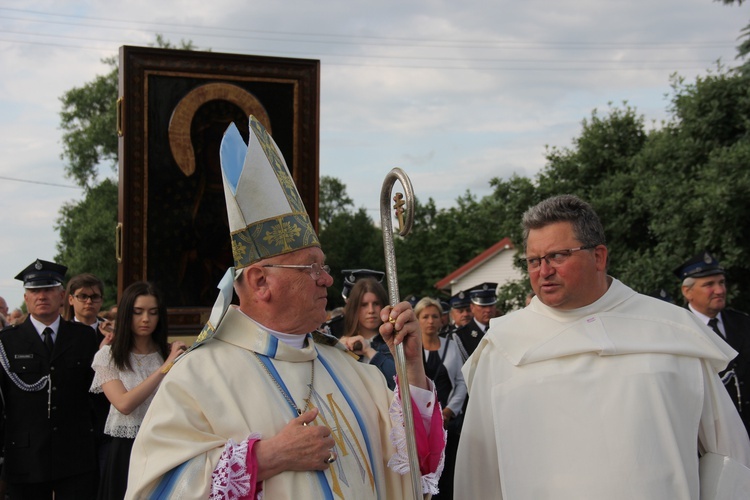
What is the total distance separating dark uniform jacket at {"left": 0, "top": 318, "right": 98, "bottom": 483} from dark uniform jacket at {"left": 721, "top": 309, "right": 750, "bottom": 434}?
4.84m

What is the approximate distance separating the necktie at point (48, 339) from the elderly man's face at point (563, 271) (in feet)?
12.7

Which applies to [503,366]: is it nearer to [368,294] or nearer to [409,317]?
[409,317]

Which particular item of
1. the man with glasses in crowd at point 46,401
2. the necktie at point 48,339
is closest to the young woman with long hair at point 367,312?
the man with glasses in crowd at point 46,401

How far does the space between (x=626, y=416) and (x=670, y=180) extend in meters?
18.5

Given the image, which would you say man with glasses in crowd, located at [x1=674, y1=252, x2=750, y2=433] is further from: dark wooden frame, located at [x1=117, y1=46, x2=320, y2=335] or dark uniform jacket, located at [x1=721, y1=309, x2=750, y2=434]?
dark wooden frame, located at [x1=117, y1=46, x2=320, y2=335]

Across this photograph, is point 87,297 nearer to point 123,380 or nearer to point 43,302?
point 43,302

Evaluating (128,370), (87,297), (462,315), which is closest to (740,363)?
(462,315)

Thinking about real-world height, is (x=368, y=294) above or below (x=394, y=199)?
below

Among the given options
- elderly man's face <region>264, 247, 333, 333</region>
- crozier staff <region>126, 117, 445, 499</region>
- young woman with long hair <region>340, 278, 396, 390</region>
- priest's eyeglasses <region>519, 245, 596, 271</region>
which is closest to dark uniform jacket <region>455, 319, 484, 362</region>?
young woman with long hair <region>340, 278, 396, 390</region>

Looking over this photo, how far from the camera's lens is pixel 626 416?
3.41m

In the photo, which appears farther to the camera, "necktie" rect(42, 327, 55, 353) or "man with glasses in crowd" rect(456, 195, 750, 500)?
"necktie" rect(42, 327, 55, 353)

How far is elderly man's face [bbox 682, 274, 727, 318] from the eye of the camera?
689 centimetres

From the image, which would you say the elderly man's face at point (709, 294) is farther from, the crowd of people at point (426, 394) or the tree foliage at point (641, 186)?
the tree foliage at point (641, 186)

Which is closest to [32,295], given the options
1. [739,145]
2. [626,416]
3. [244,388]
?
[244,388]
